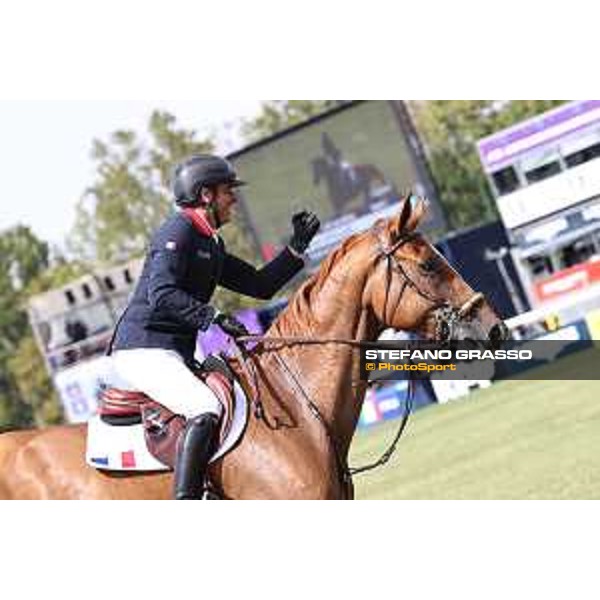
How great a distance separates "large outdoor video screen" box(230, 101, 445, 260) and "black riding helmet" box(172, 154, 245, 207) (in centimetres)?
966

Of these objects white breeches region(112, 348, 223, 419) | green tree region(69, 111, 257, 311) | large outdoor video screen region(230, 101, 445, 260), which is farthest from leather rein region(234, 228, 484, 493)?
large outdoor video screen region(230, 101, 445, 260)

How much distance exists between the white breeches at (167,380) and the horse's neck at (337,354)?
1.31ft

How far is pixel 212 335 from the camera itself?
25.5 ft

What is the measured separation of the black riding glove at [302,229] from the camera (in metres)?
5.87

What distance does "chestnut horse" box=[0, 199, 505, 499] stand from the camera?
5324mm

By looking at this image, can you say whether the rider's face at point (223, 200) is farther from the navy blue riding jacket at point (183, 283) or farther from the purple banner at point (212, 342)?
the purple banner at point (212, 342)

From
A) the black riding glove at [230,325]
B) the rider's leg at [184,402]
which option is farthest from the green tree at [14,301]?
the black riding glove at [230,325]

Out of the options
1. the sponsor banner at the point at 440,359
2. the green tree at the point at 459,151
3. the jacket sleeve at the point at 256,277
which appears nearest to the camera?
the sponsor banner at the point at 440,359

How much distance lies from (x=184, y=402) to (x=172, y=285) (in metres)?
0.47

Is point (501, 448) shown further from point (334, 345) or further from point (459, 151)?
point (459, 151)

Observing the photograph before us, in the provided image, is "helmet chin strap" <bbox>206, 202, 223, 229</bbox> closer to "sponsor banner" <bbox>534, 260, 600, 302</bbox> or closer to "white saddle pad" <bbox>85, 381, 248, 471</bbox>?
"white saddle pad" <bbox>85, 381, 248, 471</bbox>
